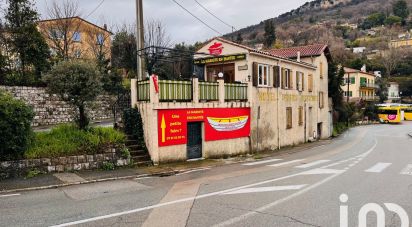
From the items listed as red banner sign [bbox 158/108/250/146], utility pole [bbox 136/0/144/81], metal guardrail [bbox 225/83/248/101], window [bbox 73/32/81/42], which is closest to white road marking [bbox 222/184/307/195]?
red banner sign [bbox 158/108/250/146]

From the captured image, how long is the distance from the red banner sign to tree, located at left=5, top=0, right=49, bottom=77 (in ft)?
42.8

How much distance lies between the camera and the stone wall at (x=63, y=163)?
1241cm

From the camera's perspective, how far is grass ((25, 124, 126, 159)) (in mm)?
13461

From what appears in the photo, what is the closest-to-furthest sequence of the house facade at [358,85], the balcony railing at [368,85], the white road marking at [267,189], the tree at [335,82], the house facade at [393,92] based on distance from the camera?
the white road marking at [267,189]
the tree at [335,82]
the house facade at [358,85]
the balcony railing at [368,85]
the house facade at [393,92]

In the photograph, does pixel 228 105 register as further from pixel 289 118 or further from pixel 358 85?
pixel 358 85

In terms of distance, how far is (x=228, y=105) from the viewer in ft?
66.8

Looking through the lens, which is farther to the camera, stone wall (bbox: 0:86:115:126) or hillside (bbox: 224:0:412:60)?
hillside (bbox: 224:0:412:60)

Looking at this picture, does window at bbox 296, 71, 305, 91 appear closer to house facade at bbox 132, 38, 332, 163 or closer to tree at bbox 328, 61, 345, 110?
house facade at bbox 132, 38, 332, 163

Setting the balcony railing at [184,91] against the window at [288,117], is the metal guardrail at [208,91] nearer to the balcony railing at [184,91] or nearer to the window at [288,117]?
the balcony railing at [184,91]

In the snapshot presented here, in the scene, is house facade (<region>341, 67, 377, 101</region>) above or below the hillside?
below

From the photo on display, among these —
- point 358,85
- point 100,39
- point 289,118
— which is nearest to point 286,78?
point 289,118

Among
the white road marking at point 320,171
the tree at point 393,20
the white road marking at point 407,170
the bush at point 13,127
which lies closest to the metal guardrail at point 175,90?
the bush at point 13,127

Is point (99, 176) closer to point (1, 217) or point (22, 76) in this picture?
point (1, 217)

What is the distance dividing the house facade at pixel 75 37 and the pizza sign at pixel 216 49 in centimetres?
1218
